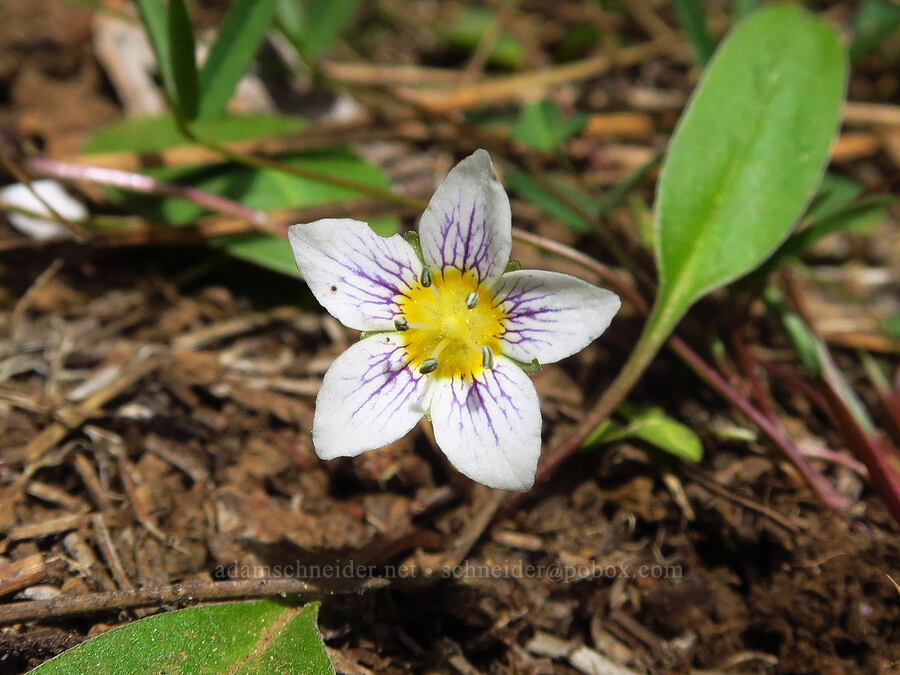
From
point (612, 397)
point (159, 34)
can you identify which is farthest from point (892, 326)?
point (159, 34)

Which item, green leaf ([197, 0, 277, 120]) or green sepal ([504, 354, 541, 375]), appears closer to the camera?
green sepal ([504, 354, 541, 375])

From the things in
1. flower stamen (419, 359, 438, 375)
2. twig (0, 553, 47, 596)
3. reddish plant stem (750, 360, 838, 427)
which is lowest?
twig (0, 553, 47, 596)

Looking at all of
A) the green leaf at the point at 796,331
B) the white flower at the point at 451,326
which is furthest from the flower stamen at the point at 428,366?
the green leaf at the point at 796,331

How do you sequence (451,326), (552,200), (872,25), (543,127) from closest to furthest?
(451,326)
(552,200)
(543,127)
(872,25)

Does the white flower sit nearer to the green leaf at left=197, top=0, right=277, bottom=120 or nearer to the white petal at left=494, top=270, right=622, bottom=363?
the white petal at left=494, top=270, right=622, bottom=363

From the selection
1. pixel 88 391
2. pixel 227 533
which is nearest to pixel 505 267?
pixel 227 533

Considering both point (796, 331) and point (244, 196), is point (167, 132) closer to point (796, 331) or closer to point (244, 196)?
point (244, 196)

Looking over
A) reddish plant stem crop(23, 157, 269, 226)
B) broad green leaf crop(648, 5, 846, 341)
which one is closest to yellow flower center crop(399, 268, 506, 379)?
broad green leaf crop(648, 5, 846, 341)

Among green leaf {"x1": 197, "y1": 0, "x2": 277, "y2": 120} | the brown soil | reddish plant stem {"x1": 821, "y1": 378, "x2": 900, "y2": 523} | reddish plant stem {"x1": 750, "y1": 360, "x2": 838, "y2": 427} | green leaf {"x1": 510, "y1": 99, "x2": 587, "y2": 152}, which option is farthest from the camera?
green leaf {"x1": 510, "y1": 99, "x2": 587, "y2": 152}
